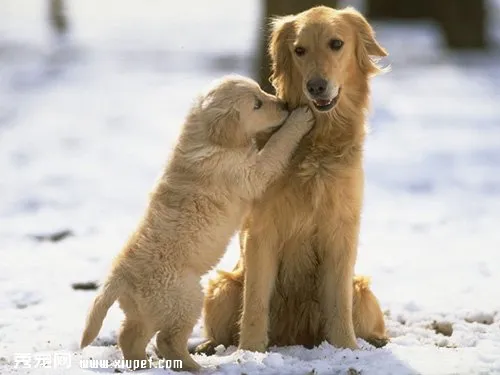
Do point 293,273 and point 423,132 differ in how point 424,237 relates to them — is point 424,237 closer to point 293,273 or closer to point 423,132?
point 293,273

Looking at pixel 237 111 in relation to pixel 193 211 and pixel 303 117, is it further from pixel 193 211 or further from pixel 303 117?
pixel 193 211

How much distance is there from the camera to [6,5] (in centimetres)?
2178

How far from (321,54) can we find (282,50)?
33 cm

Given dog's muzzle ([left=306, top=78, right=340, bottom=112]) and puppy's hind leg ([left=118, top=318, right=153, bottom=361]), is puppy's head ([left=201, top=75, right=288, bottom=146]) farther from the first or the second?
puppy's hind leg ([left=118, top=318, right=153, bottom=361])

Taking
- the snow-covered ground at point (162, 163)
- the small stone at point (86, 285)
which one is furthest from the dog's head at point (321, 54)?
the small stone at point (86, 285)

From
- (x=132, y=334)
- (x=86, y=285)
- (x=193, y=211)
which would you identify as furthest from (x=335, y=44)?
(x=86, y=285)

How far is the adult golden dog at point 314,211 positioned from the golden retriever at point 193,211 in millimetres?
123

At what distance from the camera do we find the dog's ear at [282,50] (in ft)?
15.8

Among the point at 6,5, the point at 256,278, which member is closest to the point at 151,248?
the point at 256,278

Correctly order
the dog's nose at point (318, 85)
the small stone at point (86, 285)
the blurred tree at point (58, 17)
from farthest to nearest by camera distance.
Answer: the blurred tree at point (58, 17) < the small stone at point (86, 285) < the dog's nose at point (318, 85)

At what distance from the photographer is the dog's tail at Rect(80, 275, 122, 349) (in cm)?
421

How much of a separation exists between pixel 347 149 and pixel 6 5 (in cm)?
1865

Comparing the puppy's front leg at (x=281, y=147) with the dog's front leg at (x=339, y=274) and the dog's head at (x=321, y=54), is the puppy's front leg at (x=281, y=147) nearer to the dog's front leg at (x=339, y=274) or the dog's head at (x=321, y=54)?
the dog's head at (x=321, y=54)

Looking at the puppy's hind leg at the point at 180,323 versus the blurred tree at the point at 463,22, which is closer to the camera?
the puppy's hind leg at the point at 180,323
